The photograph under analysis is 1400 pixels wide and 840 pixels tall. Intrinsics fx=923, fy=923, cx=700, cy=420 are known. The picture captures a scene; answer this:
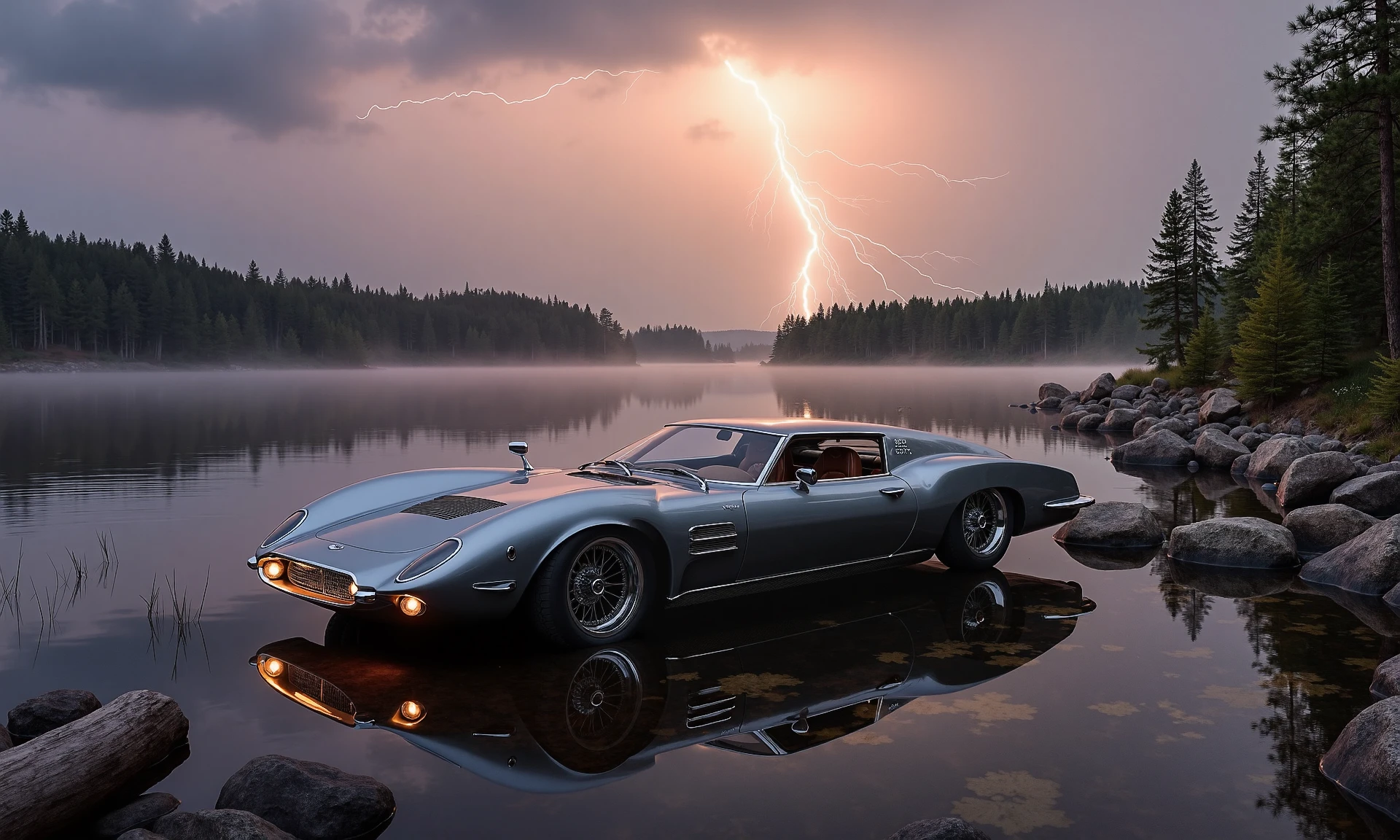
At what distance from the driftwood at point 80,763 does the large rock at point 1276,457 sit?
14.7 meters

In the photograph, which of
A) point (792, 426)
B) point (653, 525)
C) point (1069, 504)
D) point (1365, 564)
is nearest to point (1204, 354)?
point (1069, 504)

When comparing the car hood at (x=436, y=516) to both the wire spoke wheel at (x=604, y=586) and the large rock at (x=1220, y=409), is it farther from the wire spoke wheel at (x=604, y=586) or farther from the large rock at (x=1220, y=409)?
the large rock at (x=1220, y=409)

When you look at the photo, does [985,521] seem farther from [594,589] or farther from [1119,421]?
[1119,421]

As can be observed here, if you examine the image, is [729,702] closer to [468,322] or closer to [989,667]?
[989,667]

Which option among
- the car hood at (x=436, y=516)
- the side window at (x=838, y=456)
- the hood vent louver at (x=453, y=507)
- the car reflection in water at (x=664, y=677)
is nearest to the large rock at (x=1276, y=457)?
the car reflection in water at (x=664, y=677)

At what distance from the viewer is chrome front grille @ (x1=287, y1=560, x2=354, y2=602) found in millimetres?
5324

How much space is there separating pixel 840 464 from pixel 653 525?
2.29 m

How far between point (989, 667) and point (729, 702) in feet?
5.58

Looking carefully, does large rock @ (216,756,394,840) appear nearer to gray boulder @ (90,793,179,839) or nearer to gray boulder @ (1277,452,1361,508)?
gray boulder @ (90,793,179,839)

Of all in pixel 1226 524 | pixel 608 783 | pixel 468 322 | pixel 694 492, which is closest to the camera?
pixel 608 783

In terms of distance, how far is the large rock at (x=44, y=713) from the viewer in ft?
14.5

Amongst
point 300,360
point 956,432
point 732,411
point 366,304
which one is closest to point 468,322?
point 366,304

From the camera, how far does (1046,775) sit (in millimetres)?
4016

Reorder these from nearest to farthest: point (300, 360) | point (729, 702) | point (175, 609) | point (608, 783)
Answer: point (608, 783) < point (729, 702) < point (175, 609) < point (300, 360)
